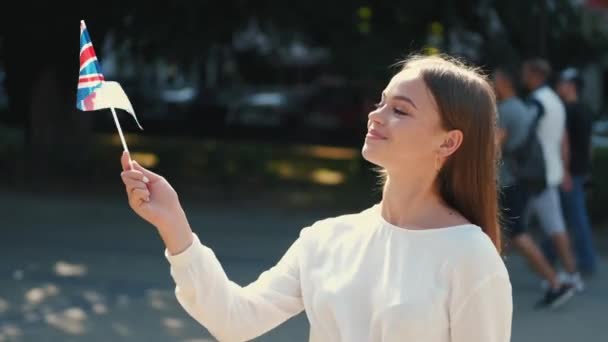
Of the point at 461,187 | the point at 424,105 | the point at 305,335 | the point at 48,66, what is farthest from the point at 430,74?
the point at 48,66

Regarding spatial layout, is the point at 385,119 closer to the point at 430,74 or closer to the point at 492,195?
the point at 430,74

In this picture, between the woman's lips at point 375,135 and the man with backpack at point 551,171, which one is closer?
the woman's lips at point 375,135

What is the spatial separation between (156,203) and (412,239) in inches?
23.2

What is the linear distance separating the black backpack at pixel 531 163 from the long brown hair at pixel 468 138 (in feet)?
19.6

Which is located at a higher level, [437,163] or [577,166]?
[437,163]

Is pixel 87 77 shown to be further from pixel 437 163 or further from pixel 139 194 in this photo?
pixel 437 163

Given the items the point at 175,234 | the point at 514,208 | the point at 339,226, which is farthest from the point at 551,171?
the point at 175,234

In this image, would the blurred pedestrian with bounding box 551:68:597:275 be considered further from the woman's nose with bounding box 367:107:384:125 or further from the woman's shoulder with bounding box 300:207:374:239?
the woman's nose with bounding box 367:107:384:125

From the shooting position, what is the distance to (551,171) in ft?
28.0

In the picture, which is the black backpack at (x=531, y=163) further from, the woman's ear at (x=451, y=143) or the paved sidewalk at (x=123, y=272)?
the woman's ear at (x=451, y=143)

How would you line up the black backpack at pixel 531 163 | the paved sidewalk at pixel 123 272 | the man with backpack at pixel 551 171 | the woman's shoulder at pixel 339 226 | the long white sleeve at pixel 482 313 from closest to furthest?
the long white sleeve at pixel 482 313, the woman's shoulder at pixel 339 226, the paved sidewalk at pixel 123 272, the black backpack at pixel 531 163, the man with backpack at pixel 551 171

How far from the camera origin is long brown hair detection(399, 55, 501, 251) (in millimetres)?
2383

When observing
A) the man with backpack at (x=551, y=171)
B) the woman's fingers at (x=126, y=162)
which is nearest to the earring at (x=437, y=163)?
the woman's fingers at (x=126, y=162)

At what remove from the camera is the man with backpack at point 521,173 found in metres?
8.03
